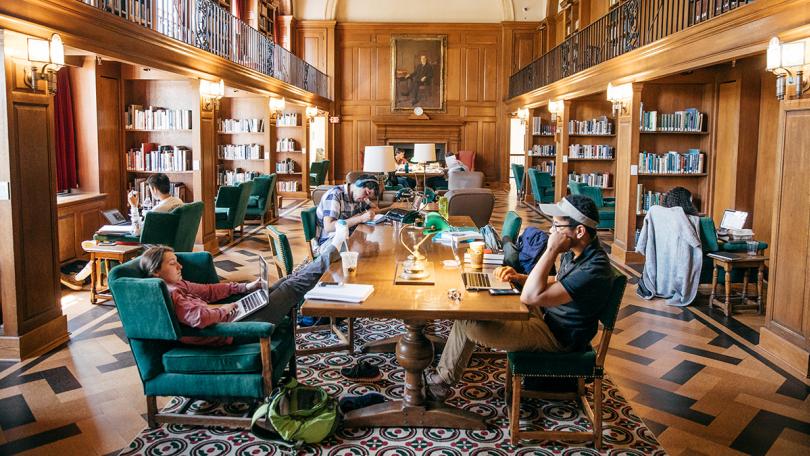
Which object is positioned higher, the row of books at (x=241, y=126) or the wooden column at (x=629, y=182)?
the row of books at (x=241, y=126)

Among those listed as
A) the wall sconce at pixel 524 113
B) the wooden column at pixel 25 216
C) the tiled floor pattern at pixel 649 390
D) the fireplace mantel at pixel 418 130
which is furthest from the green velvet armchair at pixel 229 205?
the fireplace mantel at pixel 418 130

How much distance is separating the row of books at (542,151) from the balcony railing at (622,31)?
1438mm

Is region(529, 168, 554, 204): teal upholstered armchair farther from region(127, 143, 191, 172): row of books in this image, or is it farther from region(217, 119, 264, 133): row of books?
region(127, 143, 191, 172): row of books

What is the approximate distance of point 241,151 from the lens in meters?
13.1

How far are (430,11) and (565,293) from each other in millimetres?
17716

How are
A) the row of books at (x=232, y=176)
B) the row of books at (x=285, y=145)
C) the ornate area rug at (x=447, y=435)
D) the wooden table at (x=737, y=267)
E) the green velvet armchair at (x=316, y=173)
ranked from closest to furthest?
1. the ornate area rug at (x=447, y=435)
2. the wooden table at (x=737, y=267)
3. the row of books at (x=232, y=176)
4. the row of books at (x=285, y=145)
5. the green velvet armchair at (x=316, y=173)

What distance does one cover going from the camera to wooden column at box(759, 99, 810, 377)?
14.8 ft

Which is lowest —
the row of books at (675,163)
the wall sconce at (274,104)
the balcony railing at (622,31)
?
the row of books at (675,163)

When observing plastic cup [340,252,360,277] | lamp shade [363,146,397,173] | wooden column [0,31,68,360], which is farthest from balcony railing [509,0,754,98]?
wooden column [0,31,68,360]

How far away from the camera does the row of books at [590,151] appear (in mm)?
12141

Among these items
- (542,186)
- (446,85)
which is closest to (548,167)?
(542,186)

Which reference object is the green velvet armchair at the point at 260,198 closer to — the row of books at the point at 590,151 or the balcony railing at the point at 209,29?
the balcony railing at the point at 209,29

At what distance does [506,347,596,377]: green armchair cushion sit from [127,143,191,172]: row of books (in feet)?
22.3

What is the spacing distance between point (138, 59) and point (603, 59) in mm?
6799
